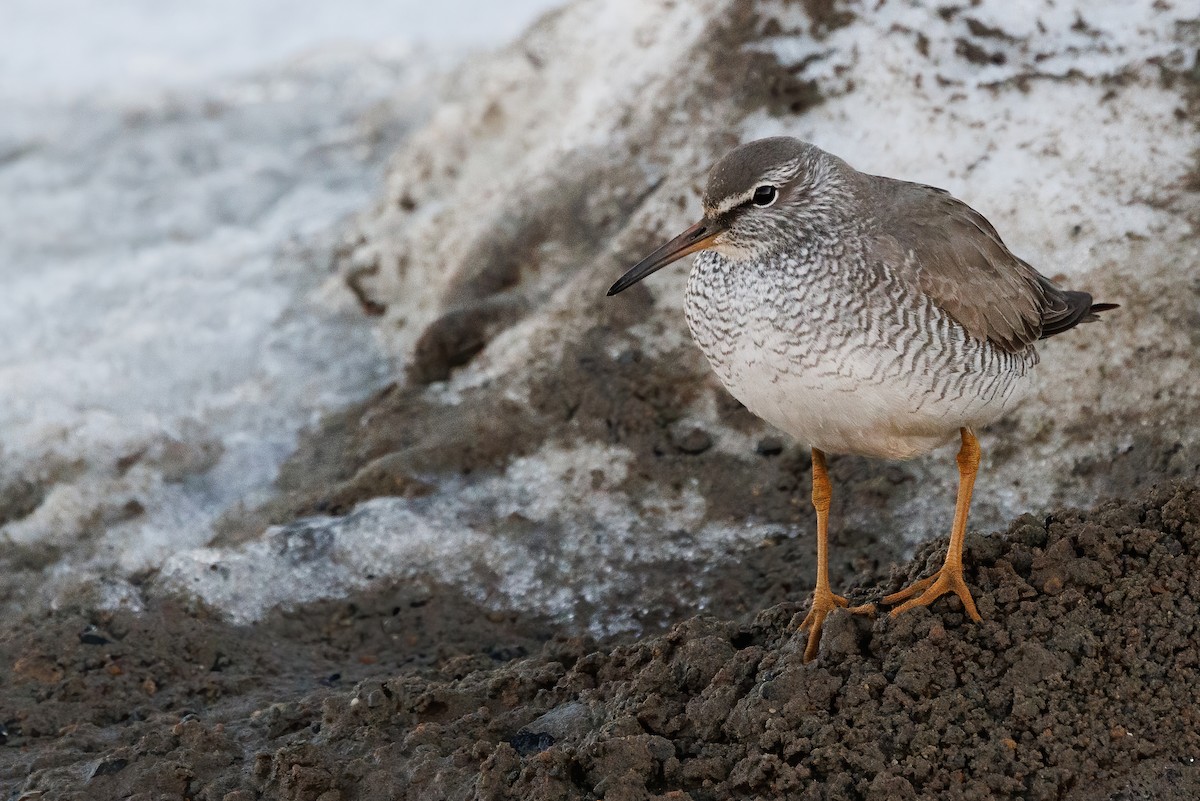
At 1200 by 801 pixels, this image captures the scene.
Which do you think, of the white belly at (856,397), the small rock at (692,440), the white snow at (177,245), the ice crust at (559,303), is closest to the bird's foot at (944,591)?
the white belly at (856,397)

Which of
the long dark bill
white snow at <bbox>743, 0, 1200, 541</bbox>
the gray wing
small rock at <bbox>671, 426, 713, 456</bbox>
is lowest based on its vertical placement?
small rock at <bbox>671, 426, 713, 456</bbox>

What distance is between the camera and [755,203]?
5023mm

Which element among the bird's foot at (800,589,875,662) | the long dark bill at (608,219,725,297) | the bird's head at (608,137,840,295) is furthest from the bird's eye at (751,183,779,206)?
the bird's foot at (800,589,875,662)

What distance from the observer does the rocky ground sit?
4.44 metres

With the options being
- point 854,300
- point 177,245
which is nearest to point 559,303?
point 854,300

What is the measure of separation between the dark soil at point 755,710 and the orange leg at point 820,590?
10 centimetres

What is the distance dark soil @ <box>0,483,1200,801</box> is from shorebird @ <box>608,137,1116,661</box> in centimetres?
22

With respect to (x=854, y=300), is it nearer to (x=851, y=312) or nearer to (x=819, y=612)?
(x=851, y=312)

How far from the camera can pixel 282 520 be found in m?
6.98

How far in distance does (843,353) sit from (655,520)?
220 centimetres

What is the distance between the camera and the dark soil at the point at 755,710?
426 centimetres

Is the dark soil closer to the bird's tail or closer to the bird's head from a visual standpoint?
the bird's tail

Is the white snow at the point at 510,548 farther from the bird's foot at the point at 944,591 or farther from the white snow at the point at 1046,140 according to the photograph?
the bird's foot at the point at 944,591

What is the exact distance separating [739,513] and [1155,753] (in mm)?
2659
